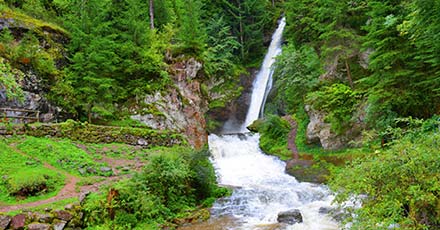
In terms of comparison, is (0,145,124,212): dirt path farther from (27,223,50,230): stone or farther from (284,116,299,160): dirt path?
(284,116,299,160): dirt path

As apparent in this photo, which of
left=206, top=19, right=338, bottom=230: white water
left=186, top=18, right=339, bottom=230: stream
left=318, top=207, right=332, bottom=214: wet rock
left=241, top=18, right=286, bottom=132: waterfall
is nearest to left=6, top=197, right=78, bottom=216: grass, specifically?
left=186, top=18, right=339, bottom=230: stream

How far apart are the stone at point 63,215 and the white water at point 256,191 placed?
12.5 ft

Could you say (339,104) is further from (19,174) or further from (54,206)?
(19,174)

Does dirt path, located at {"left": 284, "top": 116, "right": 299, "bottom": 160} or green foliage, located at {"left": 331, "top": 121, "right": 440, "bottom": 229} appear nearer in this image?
green foliage, located at {"left": 331, "top": 121, "right": 440, "bottom": 229}

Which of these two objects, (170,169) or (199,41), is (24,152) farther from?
(199,41)

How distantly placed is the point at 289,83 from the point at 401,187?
1589 centimetres

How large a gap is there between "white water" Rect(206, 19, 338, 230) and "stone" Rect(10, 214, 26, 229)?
188 inches

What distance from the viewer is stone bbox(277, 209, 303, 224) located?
9039 mm

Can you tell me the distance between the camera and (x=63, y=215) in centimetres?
771

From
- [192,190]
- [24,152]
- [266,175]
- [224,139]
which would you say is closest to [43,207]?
[24,152]

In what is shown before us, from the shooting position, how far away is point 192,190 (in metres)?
11.3

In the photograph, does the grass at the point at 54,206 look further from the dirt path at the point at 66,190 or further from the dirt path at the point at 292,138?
the dirt path at the point at 292,138

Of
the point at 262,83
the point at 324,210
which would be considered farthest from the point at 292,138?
the point at 324,210

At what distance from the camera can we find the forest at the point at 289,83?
5.55 m
